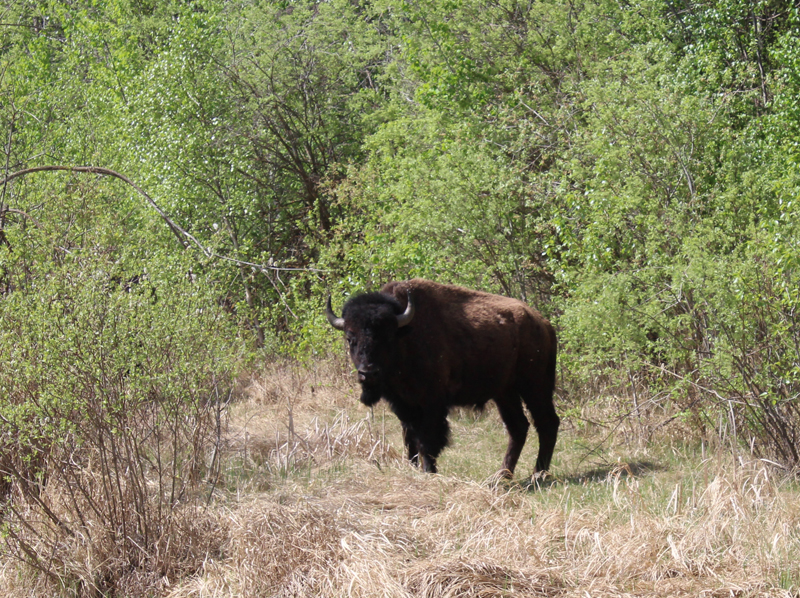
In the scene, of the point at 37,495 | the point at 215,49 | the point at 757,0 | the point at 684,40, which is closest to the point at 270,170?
the point at 215,49

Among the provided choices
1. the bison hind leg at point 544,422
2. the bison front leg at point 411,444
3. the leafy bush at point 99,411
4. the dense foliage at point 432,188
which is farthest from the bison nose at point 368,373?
the bison hind leg at point 544,422

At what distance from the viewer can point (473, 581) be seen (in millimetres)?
5707

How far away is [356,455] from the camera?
375 inches

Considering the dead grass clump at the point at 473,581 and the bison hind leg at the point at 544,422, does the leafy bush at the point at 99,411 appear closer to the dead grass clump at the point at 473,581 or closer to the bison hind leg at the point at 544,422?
the dead grass clump at the point at 473,581

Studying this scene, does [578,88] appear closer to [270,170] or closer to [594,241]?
[594,241]

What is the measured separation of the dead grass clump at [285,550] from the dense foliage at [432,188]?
4.49 ft

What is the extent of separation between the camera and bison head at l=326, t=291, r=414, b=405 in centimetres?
854

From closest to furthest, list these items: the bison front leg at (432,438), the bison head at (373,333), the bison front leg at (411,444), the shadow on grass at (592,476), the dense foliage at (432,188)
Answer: the dense foliage at (432,188)
the shadow on grass at (592,476)
the bison head at (373,333)
the bison front leg at (432,438)
the bison front leg at (411,444)

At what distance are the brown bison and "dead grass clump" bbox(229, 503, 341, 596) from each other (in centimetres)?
216

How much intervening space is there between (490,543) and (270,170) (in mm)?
13879

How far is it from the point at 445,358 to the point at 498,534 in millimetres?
3009

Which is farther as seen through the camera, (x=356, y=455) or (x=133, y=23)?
(x=133, y=23)

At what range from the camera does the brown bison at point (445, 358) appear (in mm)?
8734

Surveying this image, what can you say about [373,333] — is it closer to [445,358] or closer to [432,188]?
[445,358]
